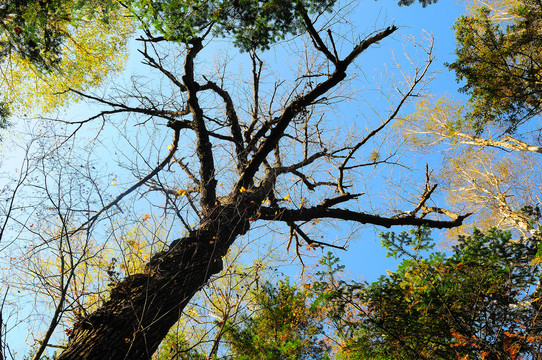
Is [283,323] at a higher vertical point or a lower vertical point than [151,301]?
higher

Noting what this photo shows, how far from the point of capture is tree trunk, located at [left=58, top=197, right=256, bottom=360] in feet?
7.82

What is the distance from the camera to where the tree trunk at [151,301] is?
2385mm

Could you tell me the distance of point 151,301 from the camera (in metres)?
2.72

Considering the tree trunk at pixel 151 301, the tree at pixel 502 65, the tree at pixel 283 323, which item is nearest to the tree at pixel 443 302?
the tree trunk at pixel 151 301

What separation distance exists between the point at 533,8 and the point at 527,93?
186 centimetres

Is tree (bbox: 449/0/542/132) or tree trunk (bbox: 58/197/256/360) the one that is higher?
tree (bbox: 449/0/542/132)

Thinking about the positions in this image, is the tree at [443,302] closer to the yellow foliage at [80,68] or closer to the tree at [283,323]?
the tree at [283,323]

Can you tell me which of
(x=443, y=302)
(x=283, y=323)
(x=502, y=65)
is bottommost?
(x=443, y=302)

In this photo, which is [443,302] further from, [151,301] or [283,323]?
[283,323]

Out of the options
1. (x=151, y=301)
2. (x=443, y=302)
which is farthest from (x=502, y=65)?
(x=151, y=301)

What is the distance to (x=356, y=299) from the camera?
3064 millimetres

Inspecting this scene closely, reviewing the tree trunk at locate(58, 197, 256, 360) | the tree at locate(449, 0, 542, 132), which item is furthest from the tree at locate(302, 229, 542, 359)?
the tree at locate(449, 0, 542, 132)

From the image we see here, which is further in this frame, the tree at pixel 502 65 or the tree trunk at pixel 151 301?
the tree at pixel 502 65

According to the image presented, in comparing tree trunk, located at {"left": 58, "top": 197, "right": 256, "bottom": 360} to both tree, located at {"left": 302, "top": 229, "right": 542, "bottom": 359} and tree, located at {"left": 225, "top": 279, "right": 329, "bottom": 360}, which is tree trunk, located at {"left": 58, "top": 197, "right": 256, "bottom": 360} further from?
tree, located at {"left": 225, "top": 279, "right": 329, "bottom": 360}
